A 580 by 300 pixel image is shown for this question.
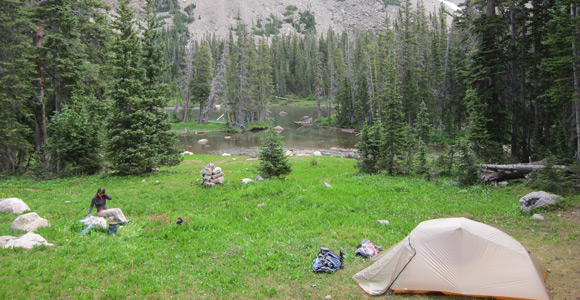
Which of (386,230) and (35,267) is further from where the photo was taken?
(386,230)

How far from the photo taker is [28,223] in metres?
11.1

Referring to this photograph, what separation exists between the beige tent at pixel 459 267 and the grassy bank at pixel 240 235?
0.40 meters

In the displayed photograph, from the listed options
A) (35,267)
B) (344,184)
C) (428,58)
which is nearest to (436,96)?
(428,58)

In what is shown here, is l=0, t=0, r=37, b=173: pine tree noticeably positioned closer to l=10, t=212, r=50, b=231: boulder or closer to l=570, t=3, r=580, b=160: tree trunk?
l=10, t=212, r=50, b=231: boulder

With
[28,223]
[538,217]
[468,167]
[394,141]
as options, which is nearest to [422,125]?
[394,141]

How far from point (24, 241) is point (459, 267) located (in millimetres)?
12269

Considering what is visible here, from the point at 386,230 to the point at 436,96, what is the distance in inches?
1926

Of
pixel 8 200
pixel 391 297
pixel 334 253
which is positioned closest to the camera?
pixel 391 297

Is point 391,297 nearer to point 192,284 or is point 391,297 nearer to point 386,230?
point 386,230

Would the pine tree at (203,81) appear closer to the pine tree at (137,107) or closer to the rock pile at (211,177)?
the pine tree at (137,107)

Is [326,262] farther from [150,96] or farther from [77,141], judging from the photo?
[77,141]

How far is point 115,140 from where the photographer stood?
20984 millimetres

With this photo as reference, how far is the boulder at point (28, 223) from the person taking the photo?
1090cm

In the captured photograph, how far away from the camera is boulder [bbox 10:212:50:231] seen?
35.8ft
